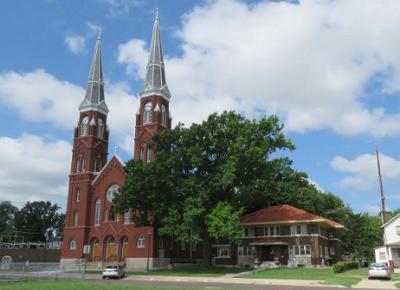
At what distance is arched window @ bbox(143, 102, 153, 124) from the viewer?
60000mm

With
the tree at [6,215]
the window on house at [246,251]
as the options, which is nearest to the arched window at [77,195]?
the window on house at [246,251]

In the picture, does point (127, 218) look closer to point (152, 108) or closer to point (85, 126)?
point (152, 108)

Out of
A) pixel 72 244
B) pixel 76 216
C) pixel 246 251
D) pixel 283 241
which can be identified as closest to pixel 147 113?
pixel 76 216

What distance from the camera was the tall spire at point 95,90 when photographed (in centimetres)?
6462

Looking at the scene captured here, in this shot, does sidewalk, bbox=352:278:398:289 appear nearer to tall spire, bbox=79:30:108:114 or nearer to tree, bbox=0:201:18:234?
tall spire, bbox=79:30:108:114

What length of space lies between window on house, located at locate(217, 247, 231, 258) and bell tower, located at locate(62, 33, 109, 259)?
18.0m

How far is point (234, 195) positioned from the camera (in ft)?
147

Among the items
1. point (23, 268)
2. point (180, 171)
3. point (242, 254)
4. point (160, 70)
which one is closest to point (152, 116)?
point (160, 70)

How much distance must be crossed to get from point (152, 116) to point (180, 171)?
1681 centimetres

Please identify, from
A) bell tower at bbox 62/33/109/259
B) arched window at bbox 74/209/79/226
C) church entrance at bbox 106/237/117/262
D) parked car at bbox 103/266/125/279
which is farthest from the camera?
arched window at bbox 74/209/79/226

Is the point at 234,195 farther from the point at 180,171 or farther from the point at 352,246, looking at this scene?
the point at 352,246

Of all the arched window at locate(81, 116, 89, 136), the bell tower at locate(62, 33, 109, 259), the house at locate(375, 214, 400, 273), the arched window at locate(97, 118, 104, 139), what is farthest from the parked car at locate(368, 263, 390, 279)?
the arched window at locate(81, 116, 89, 136)

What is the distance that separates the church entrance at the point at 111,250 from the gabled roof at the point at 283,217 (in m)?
17.0

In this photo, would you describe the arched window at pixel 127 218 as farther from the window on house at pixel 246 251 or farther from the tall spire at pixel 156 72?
the tall spire at pixel 156 72
